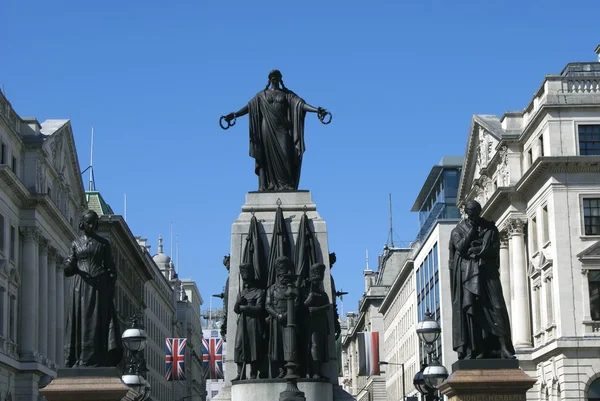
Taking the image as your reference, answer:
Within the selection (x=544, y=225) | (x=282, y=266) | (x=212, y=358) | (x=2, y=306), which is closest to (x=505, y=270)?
(x=544, y=225)

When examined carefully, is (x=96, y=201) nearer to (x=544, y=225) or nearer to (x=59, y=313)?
(x=59, y=313)

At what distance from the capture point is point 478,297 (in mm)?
20000

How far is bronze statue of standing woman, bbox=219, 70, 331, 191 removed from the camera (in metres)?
24.0

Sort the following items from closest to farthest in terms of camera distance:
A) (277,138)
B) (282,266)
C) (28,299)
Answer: (282,266) < (277,138) < (28,299)

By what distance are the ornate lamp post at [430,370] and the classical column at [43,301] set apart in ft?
159

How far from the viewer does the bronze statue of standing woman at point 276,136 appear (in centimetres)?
2397

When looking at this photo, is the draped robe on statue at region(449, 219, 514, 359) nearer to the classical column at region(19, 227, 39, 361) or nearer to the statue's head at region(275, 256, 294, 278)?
the statue's head at region(275, 256, 294, 278)

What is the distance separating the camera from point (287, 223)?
2323 cm

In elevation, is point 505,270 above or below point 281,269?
above

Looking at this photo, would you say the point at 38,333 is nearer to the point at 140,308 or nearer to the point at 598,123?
the point at 598,123

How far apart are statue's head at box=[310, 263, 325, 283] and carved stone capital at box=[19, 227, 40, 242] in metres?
53.5

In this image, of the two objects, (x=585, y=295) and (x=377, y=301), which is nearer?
(x=585, y=295)

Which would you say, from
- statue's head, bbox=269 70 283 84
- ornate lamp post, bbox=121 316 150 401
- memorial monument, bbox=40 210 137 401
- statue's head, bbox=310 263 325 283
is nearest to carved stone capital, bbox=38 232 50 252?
ornate lamp post, bbox=121 316 150 401

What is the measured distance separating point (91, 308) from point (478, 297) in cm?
632
